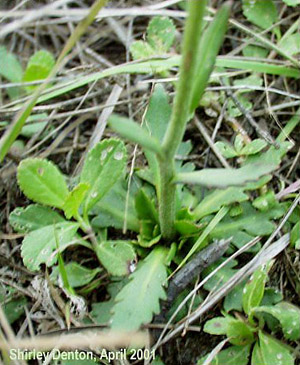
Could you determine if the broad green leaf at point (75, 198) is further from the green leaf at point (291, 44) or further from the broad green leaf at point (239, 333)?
the green leaf at point (291, 44)

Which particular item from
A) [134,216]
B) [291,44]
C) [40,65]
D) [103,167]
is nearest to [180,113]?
[103,167]

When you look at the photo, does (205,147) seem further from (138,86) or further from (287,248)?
(287,248)

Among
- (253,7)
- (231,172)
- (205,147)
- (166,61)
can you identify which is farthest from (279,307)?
(253,7)

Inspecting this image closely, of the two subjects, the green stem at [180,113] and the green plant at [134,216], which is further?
the green plant at [134,216]

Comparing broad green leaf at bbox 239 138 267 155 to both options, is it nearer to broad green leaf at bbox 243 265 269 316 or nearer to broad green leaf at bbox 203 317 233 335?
broad green leaf at bbox 243 265 269 316

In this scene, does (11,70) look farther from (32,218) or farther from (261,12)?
(261,12)

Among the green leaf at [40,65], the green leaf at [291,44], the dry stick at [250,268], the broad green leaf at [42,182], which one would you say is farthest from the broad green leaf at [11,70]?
the dry stick at [250,268]
